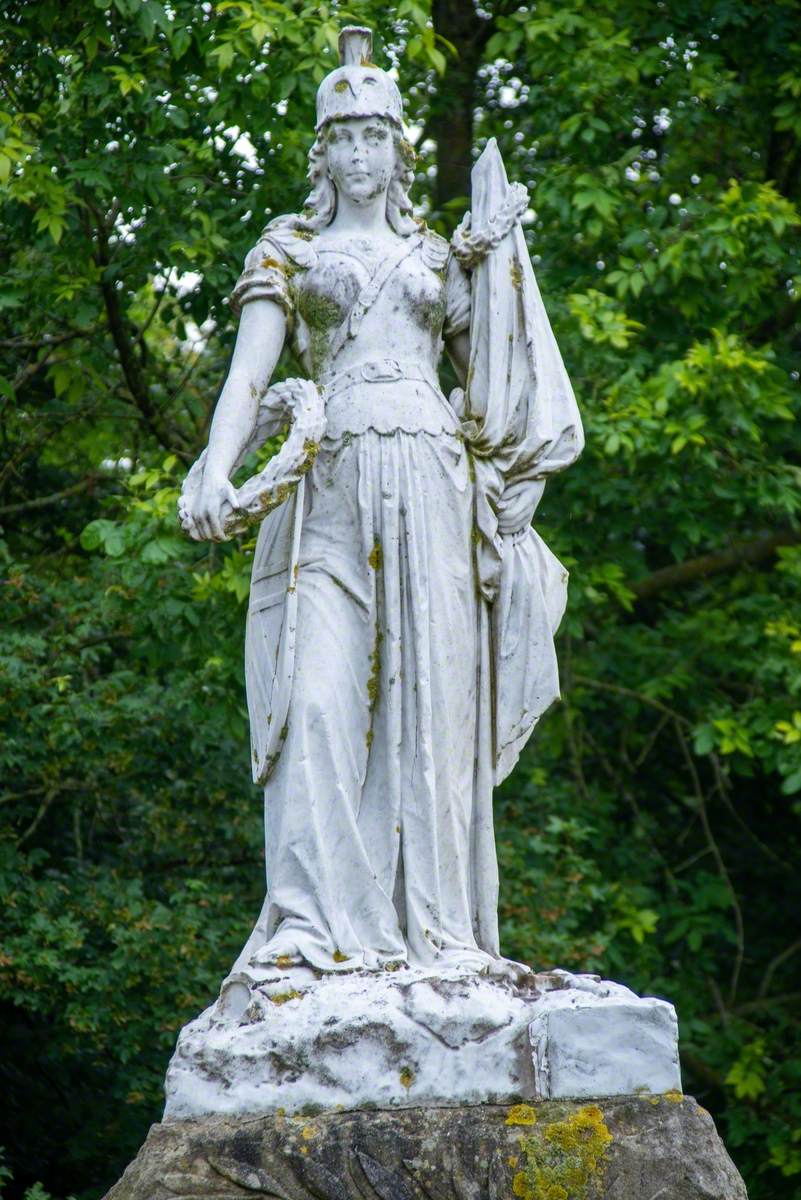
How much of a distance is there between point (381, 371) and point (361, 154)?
0.71 meters

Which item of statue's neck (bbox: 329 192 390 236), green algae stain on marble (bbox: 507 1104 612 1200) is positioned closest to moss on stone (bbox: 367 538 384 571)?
statue's neck (bbox: 329 192 390 236)

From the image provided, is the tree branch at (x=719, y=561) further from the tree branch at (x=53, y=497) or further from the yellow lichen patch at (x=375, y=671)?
the yellow lichen patch at (x=375, y=671)

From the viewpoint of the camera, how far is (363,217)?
25.1 ft

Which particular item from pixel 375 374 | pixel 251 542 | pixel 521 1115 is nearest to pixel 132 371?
pixel 251 542

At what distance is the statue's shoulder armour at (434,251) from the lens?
7.62 meters

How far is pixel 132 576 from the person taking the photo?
37.5 ft


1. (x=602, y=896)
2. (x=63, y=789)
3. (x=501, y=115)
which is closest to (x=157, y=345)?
(x=501, y=115)

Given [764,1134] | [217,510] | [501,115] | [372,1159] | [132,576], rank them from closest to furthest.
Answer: [372,1159], [217,510], [132,576], [764,1134], [501,115]

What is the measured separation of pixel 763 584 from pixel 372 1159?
8321mm

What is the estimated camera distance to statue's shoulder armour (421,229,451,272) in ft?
25.0

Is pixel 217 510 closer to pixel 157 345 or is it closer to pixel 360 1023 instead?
pixel 360 1023

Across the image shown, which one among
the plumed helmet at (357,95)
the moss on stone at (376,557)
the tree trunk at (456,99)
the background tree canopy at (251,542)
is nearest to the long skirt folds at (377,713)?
the moss on stone at (376,557)

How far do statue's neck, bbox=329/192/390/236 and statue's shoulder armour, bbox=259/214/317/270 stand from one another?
0.10 m

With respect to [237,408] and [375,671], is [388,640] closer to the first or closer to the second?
[375,671]
